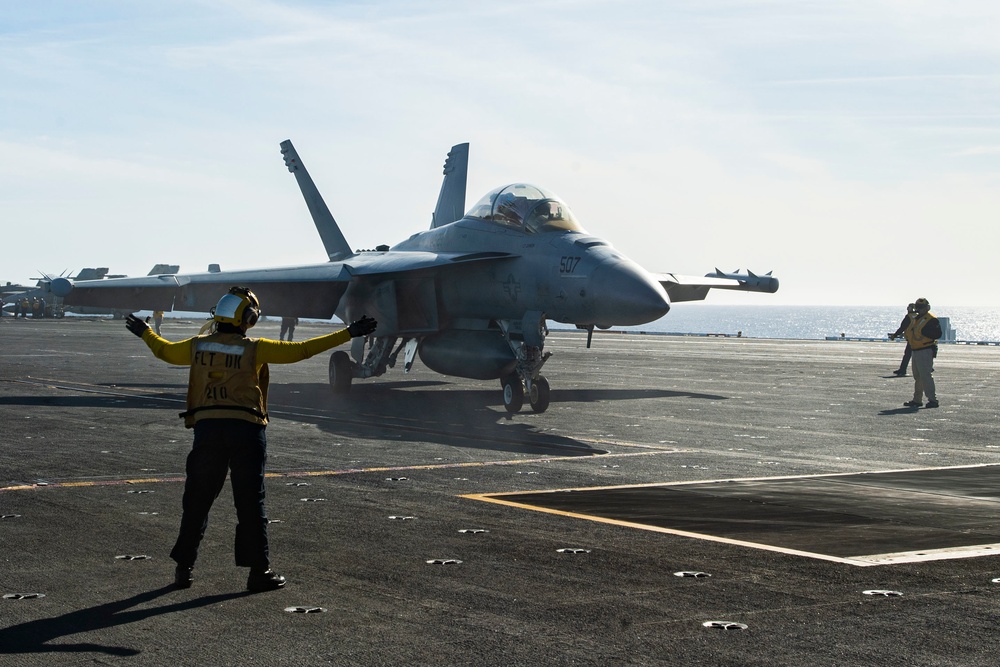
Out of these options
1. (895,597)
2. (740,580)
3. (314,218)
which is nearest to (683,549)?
(740,580)

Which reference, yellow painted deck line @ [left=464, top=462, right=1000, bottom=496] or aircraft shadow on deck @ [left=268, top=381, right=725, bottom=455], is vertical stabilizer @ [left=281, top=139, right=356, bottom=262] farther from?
yellow painted deck line @ [left=464, top=462, right=1000, bottom=496]

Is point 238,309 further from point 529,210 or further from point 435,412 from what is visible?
point 529,210

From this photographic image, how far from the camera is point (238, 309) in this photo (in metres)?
7.98

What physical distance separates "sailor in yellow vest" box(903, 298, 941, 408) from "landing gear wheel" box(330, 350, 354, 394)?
459 inches

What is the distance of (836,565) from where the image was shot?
8.14m

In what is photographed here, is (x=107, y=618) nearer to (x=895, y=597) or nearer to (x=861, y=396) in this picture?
(x=895, y=597)

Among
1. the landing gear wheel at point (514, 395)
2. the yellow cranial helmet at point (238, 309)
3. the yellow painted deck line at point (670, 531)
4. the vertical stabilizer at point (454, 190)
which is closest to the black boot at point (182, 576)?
the yellow cranial helmet at point (238, 309)

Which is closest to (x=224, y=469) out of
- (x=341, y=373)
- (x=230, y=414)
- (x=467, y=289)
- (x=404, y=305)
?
(x=230, y=414)

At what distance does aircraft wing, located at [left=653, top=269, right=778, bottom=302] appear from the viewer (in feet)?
98.8

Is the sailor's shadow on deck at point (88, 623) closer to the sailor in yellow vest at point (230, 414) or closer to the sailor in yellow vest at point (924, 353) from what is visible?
the sailor in yellow vest at point (230, 414)

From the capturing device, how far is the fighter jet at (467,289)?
20062mm

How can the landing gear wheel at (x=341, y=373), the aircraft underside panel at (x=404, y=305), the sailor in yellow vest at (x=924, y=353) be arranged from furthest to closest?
Answer: the landing gear wheel at (x=341, y=373), the aircraft underside panel at (x=404, y=305), the sailor in yellow vest at (x=924, y=353)

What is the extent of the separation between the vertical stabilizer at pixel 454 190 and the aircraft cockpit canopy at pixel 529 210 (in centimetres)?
631

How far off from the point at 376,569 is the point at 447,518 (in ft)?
7.10
